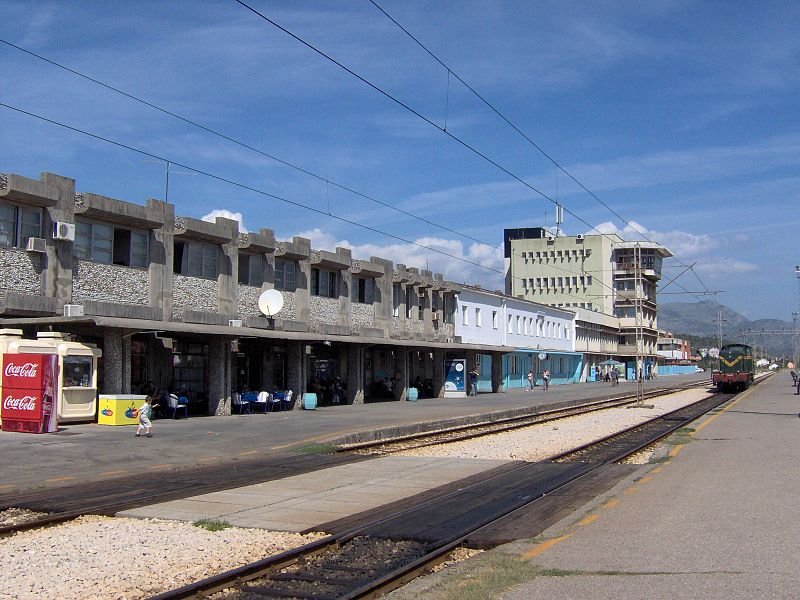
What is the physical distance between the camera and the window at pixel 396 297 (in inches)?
1813

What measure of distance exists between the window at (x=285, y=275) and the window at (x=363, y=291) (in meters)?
5.11

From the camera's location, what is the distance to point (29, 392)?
2142 centimetres

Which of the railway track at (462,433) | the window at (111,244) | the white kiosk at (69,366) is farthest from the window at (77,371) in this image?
the railway track at (462,433)

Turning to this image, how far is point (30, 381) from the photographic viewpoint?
21312 mm

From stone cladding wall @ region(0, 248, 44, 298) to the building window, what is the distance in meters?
15.6

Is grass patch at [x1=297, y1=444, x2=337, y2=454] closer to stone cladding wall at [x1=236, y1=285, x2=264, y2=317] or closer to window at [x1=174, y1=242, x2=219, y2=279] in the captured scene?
window at [x1=174, y1=242, x2=219, y2=279]

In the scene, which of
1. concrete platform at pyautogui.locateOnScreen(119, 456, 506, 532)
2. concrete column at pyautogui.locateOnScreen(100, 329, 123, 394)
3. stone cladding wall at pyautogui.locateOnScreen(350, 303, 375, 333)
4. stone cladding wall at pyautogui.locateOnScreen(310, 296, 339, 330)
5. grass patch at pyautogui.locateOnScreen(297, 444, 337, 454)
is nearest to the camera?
concrete platform at pyautogui.locateOnScreen(119, 456, 506, 532)

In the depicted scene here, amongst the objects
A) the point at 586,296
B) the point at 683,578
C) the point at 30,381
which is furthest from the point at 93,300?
the point at 586,296

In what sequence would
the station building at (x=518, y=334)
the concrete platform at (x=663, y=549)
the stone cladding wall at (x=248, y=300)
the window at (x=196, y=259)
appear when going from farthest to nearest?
1. the station building at (x=518, y=334)
2. the stone cladding wall at (x=248, y=300)
3. the window at (x=196, y=259)
4. the concrete platform at (x=663, y=549)

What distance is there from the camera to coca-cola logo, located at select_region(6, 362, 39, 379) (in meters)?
21.2

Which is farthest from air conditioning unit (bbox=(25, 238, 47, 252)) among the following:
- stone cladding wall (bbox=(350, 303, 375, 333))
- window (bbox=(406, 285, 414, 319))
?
window (bbox=(406, 285, 414, 319))

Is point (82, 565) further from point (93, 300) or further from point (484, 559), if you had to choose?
point (93, 300)

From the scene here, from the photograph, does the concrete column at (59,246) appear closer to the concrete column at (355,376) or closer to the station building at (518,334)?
the concrete column at (355,376)

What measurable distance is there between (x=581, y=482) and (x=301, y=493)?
4775mm
